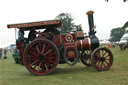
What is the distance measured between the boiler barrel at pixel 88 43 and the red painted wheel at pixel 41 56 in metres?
1.08

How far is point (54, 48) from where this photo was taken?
20.3 ft

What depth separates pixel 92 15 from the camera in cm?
689

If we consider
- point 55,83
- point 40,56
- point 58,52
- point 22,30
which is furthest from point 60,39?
point 55,83

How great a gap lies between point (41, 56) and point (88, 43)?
1.98 metres

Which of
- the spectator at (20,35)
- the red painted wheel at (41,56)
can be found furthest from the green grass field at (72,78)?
the spectator at (20,35)

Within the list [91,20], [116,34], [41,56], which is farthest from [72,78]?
[116,34]

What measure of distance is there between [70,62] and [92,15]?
2.16 metres

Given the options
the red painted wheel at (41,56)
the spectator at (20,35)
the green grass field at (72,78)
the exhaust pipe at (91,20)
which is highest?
the exhaust pipe at (91,20)

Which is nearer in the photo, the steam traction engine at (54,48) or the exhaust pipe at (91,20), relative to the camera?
the steam traction engine at (54,48)

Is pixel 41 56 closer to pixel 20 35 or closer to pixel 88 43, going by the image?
pixel 20 35

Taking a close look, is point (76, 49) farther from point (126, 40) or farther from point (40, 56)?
point (126, 40)

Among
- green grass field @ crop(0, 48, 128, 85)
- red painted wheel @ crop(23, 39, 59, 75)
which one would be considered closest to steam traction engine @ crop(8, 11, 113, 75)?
red painted wheel @ crop(23, 39, 59, 75)

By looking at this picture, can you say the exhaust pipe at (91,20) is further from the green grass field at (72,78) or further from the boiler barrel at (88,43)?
the green grass field at (72,78)

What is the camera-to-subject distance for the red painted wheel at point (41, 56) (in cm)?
619
